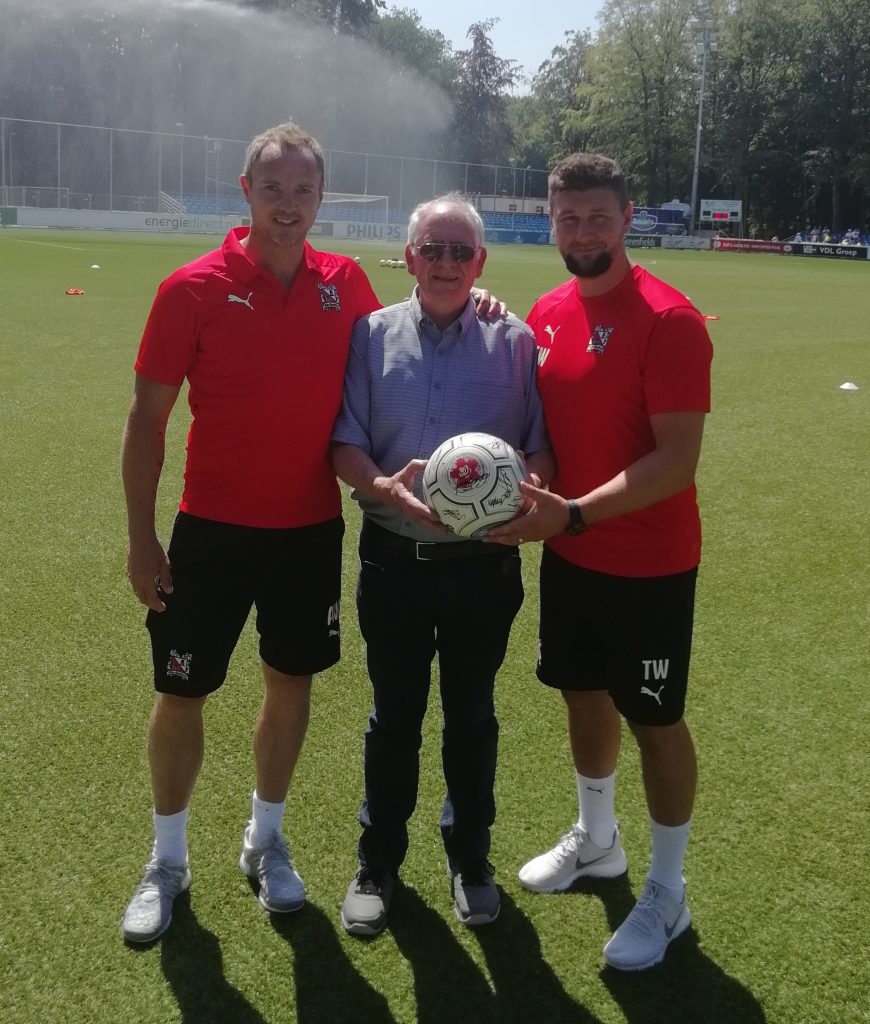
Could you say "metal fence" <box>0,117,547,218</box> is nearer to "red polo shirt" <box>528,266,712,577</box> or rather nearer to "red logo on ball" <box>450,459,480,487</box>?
"red polo shirt" <box>528,266,712,577</box>

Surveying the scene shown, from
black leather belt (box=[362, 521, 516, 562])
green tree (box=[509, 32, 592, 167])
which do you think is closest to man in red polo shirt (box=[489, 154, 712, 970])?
black leather belt (box=[362, 521, 516, 562])

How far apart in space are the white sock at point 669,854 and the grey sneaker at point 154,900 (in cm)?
152

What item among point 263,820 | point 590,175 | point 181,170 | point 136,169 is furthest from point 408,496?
point 136,169

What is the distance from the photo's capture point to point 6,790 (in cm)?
374

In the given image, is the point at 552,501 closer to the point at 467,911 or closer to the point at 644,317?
the point at 644,317

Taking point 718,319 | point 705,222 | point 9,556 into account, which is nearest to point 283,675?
point 9,556

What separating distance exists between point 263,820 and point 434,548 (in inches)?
44.9

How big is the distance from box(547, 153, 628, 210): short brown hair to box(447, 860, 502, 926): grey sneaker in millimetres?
2159

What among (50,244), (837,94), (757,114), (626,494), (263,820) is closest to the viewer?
(626,494)

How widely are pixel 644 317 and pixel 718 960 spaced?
76.8 inches

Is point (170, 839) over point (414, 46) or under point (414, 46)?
under

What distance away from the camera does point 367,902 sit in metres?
3.18

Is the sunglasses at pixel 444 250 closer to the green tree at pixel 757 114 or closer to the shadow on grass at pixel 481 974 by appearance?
the shadow on grass at pixel 481 974

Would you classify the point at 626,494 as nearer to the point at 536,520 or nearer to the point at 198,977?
the point at 536,520
